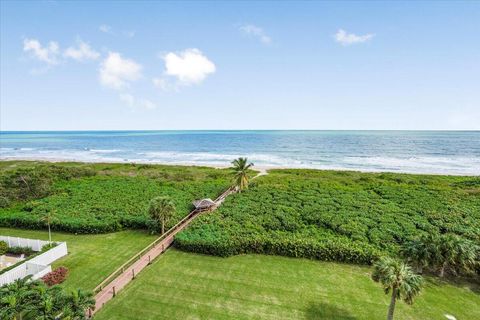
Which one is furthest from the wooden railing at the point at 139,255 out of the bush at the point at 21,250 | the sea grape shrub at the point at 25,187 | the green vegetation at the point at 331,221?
the sea grape shrub at the point at 25,187

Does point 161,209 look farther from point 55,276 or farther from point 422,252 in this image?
point 422,252

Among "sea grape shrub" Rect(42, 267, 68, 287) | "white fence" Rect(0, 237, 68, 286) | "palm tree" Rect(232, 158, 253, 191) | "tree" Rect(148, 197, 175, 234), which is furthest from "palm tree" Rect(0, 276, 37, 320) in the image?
"palm tree" Rect(232, 158, 253, 191)

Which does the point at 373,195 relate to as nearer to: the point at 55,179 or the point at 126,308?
the point at 126,308

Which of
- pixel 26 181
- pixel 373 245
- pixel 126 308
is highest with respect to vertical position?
pixel 26 181

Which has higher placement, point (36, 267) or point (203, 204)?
point (203, 204)

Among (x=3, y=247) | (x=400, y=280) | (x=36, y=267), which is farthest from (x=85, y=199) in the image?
(x=400, y=280)

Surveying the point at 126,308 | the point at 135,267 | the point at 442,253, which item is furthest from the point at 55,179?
the point at 442,253

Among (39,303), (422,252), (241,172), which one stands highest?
(241,172)
